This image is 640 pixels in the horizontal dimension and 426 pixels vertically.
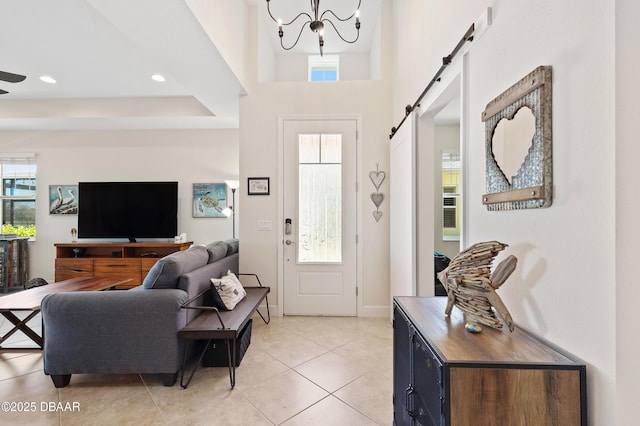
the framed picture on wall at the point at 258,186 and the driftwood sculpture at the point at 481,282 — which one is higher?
the framed picture on wall at the point at 258,186

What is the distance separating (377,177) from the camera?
333 centimetres

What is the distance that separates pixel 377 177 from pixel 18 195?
6.31 metres

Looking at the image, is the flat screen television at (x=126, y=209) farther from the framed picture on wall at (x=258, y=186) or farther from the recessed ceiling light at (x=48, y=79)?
the framed picture on wall at (x=258, y=186)

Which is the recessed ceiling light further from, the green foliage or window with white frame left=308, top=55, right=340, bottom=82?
window with white frame left=308, top=55, right=340, bottom=82

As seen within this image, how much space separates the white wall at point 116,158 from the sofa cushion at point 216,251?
1.76 metres

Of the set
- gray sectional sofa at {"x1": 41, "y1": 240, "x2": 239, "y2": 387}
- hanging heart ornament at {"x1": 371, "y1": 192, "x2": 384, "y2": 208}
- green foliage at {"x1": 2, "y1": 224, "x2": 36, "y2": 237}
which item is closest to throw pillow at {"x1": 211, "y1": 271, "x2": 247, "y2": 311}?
gray sectional sofa at {"x1": 41, "y1": 240, "x2": 239, "y2": 387}

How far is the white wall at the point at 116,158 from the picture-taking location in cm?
480

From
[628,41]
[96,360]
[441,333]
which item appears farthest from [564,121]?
[96,360]

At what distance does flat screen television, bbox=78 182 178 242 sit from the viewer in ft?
15.1

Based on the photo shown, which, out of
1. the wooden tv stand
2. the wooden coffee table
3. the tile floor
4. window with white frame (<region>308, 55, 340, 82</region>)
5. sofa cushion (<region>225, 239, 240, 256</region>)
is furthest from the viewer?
the wooden tv stand

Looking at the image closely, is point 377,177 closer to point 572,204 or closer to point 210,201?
point 572,204

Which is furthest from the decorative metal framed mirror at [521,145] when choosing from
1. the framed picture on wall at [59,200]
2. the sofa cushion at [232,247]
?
the framed picture on wall at [59,200]

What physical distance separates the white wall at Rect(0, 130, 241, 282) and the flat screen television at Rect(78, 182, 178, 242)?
26cm

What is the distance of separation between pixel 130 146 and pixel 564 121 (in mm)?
5790
